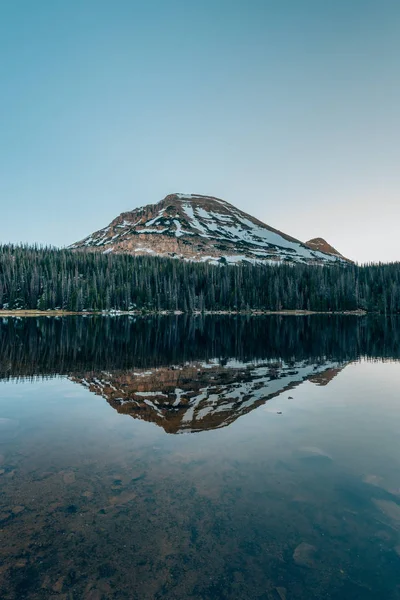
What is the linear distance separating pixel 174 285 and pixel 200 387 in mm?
116012

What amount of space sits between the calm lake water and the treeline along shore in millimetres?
109629

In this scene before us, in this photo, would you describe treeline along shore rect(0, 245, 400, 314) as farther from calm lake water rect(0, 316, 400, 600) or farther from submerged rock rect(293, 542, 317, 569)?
submerged rock rect(293, 542, 317, 569)

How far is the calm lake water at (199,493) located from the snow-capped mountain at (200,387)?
5.6 inches

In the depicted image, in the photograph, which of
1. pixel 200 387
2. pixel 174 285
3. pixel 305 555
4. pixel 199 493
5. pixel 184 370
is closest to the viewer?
pixel 305 555

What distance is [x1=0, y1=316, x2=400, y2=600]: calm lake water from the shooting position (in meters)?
5.94

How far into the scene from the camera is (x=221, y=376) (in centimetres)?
2227

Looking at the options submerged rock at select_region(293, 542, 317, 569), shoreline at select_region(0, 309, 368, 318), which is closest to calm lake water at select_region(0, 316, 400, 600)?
submerged rock at select_region(293, 542, 317, 569)

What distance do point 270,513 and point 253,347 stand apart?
2983 centimetres

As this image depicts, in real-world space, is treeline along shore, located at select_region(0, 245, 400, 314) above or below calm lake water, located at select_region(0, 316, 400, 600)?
above

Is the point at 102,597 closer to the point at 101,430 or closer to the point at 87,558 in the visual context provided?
the point at 87,558

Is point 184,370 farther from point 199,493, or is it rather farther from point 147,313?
point 147,313

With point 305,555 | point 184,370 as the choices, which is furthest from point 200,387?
point 305,555

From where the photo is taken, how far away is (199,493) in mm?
8586

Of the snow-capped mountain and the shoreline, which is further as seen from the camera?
the shoreline
